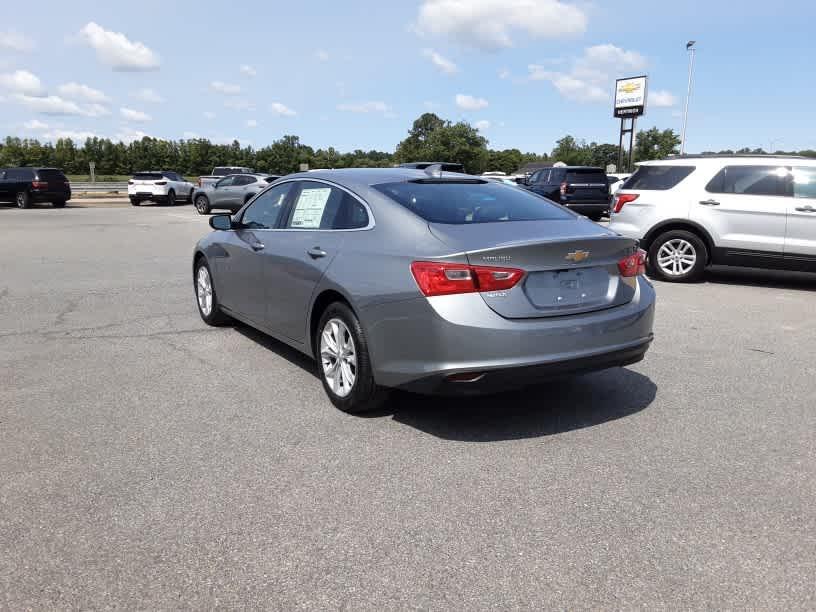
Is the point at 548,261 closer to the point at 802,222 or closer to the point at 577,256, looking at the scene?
the point at 577,256

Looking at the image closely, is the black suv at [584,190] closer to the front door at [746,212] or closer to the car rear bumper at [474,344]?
the front door at [746,212]

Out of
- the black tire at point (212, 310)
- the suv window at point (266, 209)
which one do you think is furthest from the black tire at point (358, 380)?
the black tire at point (212, 310)

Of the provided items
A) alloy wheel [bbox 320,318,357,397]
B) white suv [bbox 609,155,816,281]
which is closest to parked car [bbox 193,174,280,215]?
white suv [bbox 609,155,816,281]

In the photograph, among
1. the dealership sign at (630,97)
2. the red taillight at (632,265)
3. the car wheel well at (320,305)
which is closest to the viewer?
the red taillight at (632,265)

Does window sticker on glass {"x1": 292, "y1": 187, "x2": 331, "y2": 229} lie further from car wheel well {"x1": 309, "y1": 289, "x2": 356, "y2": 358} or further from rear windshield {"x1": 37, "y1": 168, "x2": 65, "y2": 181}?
rear windshield {"x1": 37, "y1": 168, "x2": 65, "y2": 181}

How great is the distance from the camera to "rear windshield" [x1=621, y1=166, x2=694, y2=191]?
394 inches

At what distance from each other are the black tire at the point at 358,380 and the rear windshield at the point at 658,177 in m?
7.23

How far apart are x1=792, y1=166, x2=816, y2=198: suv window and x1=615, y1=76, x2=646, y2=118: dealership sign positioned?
1968 inches

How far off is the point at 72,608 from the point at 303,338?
2643mm

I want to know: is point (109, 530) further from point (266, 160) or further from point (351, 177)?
point (266, 160)

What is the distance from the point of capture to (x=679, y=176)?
32.8ft

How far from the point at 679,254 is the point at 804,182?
5.89 feet

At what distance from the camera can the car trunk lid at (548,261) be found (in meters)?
3.79

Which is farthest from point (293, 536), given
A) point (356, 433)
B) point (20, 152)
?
point (20, 152)
